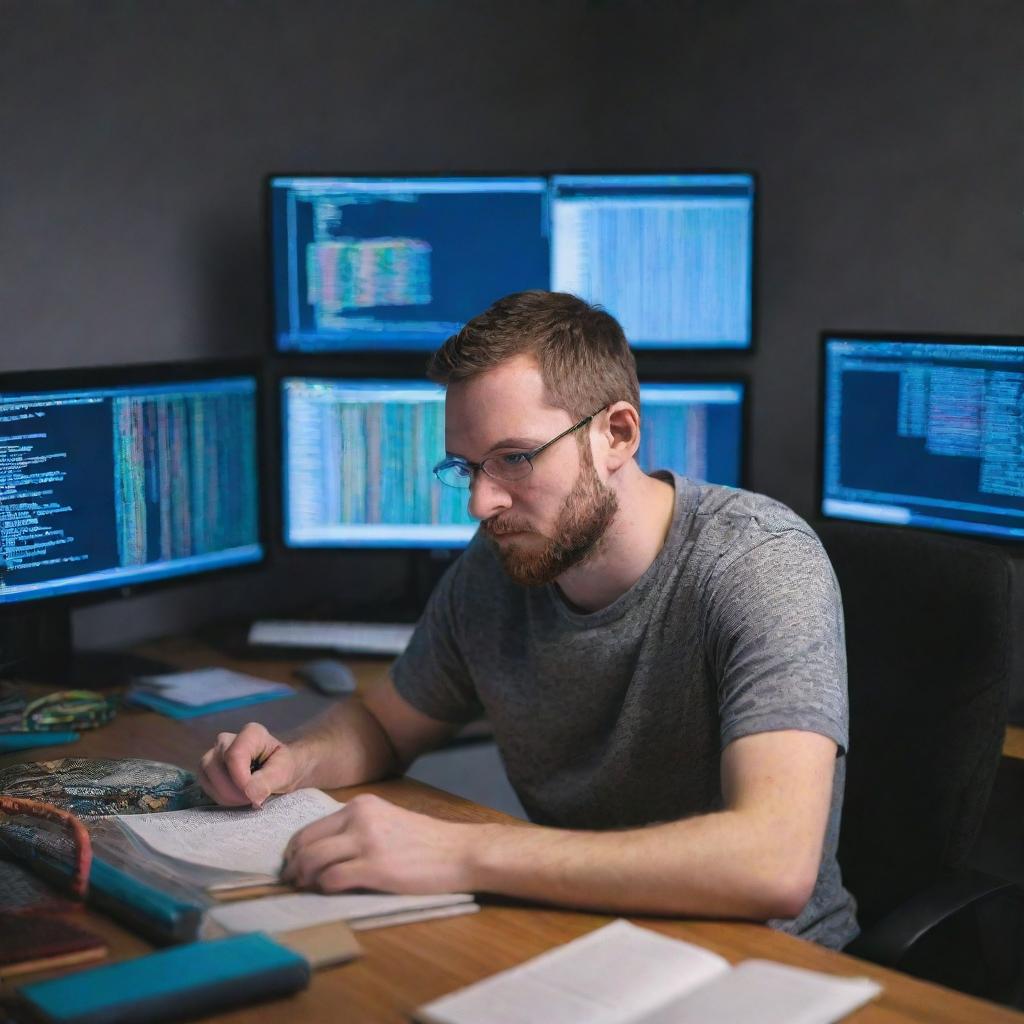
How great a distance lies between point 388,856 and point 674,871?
10.2 inches

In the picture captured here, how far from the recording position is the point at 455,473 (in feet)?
5.27

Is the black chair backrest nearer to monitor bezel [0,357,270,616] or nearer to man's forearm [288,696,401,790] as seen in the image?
man's forearm [288,696,401,790]

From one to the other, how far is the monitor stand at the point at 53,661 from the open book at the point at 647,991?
1.20 meters

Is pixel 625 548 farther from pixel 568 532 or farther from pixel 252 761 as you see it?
pixel 252 761

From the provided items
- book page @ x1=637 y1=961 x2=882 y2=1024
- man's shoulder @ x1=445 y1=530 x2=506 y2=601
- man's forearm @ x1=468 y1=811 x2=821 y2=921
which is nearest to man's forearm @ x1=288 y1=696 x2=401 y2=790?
man's shoulder @ x1=445 y1=530 x2=506 y2=601

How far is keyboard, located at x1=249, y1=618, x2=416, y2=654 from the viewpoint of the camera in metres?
2.29

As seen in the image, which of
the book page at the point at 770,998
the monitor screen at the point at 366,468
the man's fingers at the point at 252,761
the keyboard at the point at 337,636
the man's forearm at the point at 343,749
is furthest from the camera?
the monitor screen at the point at 366,468

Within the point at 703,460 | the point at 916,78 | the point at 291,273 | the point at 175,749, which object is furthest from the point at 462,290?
the point at 175,749

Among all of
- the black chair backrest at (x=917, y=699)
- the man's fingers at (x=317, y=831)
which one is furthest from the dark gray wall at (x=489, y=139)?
the man's fingers at (x=317, y=831)

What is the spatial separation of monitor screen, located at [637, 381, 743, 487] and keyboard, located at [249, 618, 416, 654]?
529 millimetres

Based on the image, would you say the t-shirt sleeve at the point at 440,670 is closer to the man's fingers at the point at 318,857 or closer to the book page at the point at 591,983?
the man's fingers at the point at 318,857

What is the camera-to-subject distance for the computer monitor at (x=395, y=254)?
243 centimetres

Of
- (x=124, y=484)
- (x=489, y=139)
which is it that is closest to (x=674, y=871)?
(x=124, y=484)

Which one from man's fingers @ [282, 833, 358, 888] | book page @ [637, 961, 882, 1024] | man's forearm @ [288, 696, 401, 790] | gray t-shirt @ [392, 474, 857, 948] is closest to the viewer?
book page @ [637, 961, 882, 1024]
